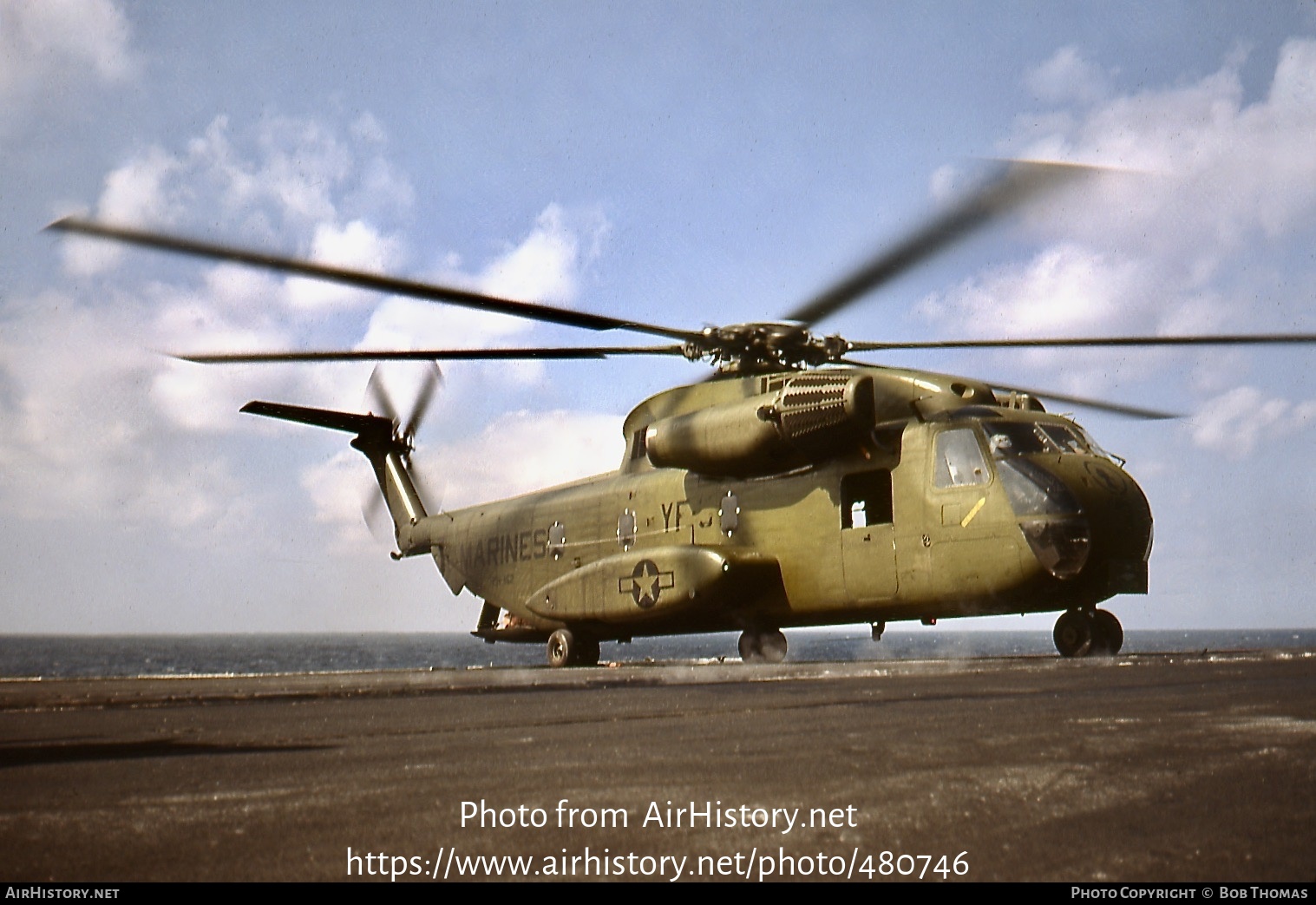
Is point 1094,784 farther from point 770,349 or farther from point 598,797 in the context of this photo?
point 770,349

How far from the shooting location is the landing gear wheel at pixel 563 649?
19016mm

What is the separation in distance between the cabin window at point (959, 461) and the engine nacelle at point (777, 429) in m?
1.10

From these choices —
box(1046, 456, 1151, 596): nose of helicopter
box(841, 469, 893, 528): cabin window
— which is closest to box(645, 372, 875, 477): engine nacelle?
box(841, 469, 893, 528): cabin window

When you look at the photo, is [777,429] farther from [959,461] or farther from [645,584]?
[645,584]

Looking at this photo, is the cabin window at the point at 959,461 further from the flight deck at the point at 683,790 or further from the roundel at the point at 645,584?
the flight deck at the point at 683,790

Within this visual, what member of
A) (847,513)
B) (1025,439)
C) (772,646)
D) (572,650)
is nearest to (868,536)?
(847,513)

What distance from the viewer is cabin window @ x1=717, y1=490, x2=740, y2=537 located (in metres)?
16.2

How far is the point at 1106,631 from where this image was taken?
14188 millimetres

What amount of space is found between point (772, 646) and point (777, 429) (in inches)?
154

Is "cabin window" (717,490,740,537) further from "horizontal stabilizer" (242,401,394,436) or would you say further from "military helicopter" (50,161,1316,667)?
"horizontal stabilizer" (242,401,394,436)

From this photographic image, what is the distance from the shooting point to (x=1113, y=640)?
1412 centimetres

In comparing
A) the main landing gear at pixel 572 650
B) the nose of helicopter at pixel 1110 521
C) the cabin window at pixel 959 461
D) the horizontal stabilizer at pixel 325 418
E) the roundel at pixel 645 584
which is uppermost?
the horizontal stabilizer at pixel 325 418

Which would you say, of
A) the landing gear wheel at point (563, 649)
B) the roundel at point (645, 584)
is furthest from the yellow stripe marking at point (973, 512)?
the landing gear wheel at point (563, 649)

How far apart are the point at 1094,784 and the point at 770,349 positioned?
39.9 feet
